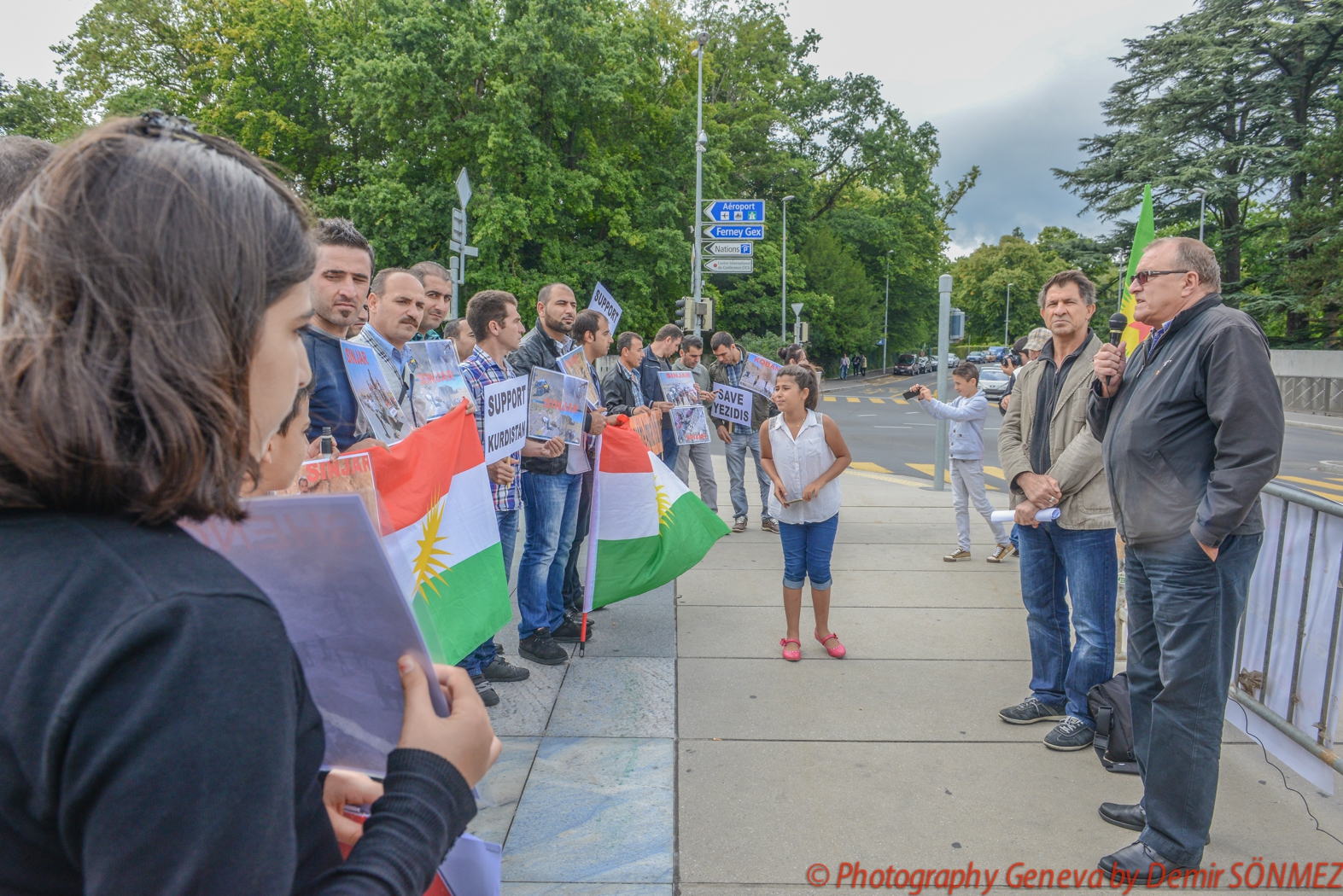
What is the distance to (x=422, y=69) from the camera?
24.6 m

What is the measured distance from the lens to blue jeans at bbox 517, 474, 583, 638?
16.1 feet

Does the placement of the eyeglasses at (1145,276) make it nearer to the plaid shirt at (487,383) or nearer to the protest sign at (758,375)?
the plaid shirt at (487,383)

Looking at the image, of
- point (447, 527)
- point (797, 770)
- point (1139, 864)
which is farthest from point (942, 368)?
point (447, 527)

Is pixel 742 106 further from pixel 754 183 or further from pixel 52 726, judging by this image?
pixel 52 726

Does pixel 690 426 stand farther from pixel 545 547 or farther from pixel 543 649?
pixel 543 649

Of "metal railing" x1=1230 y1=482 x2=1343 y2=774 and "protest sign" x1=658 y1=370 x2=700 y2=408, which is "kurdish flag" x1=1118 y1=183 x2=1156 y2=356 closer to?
"metal railing" x1=1230 y1=482 x2=1343 y2=774

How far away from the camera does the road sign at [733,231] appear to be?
15.9 metres

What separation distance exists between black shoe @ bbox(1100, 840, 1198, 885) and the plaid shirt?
10.3 ft

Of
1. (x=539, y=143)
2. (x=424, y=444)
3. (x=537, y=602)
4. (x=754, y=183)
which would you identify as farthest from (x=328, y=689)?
(x=754, y=183)

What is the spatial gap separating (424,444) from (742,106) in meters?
40.3

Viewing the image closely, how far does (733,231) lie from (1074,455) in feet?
41.8

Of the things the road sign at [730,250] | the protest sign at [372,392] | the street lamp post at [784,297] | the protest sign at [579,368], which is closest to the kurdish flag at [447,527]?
the protest sign at [372,392]

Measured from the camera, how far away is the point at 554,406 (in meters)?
5.01

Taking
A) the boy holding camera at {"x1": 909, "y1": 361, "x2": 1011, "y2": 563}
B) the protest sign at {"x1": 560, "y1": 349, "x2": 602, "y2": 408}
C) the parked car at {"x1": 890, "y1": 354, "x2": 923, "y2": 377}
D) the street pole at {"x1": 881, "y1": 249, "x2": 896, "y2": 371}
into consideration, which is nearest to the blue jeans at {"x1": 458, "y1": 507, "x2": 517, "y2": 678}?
the protest sign at {"x1": 560, "y1": 349, "x2": 602, "y2": 408}
